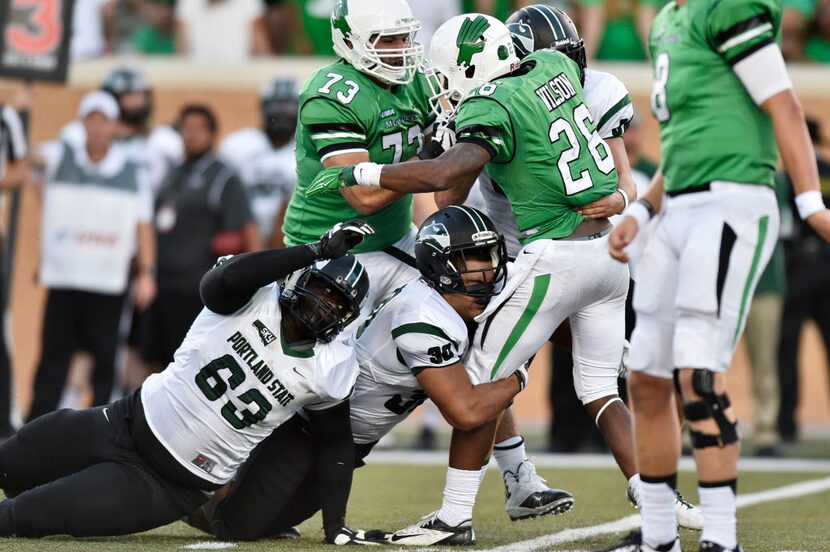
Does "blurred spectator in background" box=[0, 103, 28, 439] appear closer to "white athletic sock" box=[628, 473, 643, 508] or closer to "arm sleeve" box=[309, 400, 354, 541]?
"arm sleeve" box=[309, 400, 354, 541]

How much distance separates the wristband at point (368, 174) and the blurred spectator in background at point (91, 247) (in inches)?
181

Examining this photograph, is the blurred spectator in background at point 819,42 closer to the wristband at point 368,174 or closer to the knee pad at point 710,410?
the wristband at point 368,174

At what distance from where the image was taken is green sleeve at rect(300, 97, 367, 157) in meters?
5.41

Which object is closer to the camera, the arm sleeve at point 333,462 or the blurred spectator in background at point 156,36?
the arm sleeve at point 333,462

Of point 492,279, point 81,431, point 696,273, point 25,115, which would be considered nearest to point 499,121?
point 492,279

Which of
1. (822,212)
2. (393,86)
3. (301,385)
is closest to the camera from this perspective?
(822,212)

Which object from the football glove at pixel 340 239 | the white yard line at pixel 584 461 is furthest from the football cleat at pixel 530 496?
the white yard line at pixel 584 461

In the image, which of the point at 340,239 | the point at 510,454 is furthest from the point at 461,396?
the point at 510,454

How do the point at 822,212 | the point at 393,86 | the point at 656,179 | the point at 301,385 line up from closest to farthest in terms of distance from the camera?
the point at 822,212 → the point at 656,179 → the point at 301,385 → the point at 393,86

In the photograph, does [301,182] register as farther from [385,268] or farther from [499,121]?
[499,121]

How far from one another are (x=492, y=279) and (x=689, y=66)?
1219 mm

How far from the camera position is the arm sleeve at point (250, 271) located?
15.7 ft

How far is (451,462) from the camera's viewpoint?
205 inches

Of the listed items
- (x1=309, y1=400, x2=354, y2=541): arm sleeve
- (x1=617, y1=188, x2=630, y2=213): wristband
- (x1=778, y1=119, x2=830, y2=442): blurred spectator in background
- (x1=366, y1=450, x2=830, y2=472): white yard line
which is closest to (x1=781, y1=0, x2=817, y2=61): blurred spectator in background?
(x1=778, y1=119, x2=830, y2=442): blurred spectator in background
